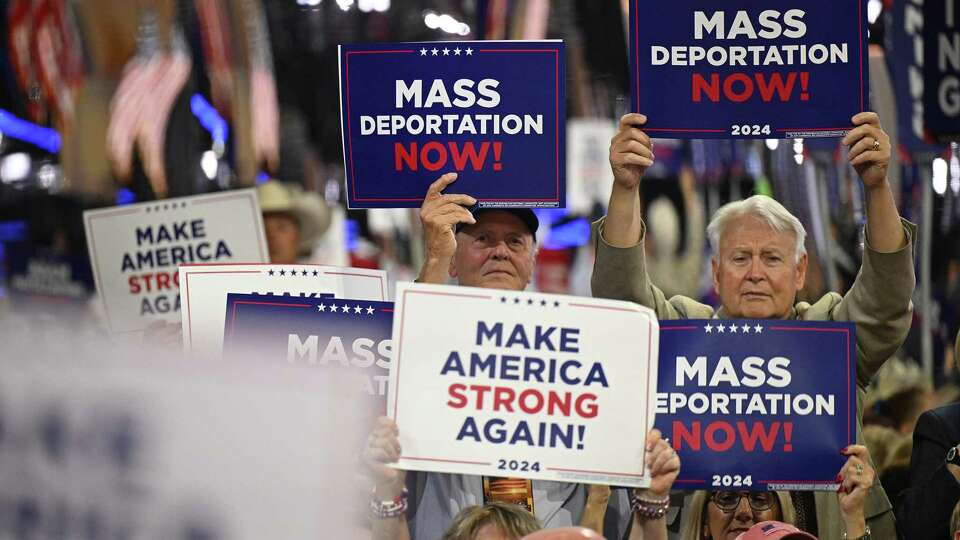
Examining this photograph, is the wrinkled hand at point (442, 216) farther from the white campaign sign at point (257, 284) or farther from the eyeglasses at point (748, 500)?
the eyeglasses at point (748, 500)

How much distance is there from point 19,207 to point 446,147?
863 centimetres

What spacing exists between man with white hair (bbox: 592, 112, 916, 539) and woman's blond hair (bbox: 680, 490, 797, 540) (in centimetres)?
6

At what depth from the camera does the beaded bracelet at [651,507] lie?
3.39 metres

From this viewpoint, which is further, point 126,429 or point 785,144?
point 785,144

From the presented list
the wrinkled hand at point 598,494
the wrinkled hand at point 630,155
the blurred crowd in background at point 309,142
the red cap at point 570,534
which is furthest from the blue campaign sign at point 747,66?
the blurred crowd in background at point 309,142

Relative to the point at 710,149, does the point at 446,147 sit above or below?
below

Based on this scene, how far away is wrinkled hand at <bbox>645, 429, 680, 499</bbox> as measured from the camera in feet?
11.0

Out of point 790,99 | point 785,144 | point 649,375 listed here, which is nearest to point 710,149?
point 785,144

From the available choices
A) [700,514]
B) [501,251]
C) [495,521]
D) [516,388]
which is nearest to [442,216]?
[501,251]

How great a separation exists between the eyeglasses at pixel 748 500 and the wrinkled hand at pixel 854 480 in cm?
21

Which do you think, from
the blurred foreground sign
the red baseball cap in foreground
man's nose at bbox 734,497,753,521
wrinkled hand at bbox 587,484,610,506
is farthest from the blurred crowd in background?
the blurred foreground sign

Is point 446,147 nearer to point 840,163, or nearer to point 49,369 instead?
point 49,369

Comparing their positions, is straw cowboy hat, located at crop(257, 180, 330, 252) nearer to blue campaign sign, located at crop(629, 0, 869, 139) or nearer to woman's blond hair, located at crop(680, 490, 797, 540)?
blue campaign sign, located at crop(629, 0, 869, 139)

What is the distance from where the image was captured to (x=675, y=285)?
11797mm
